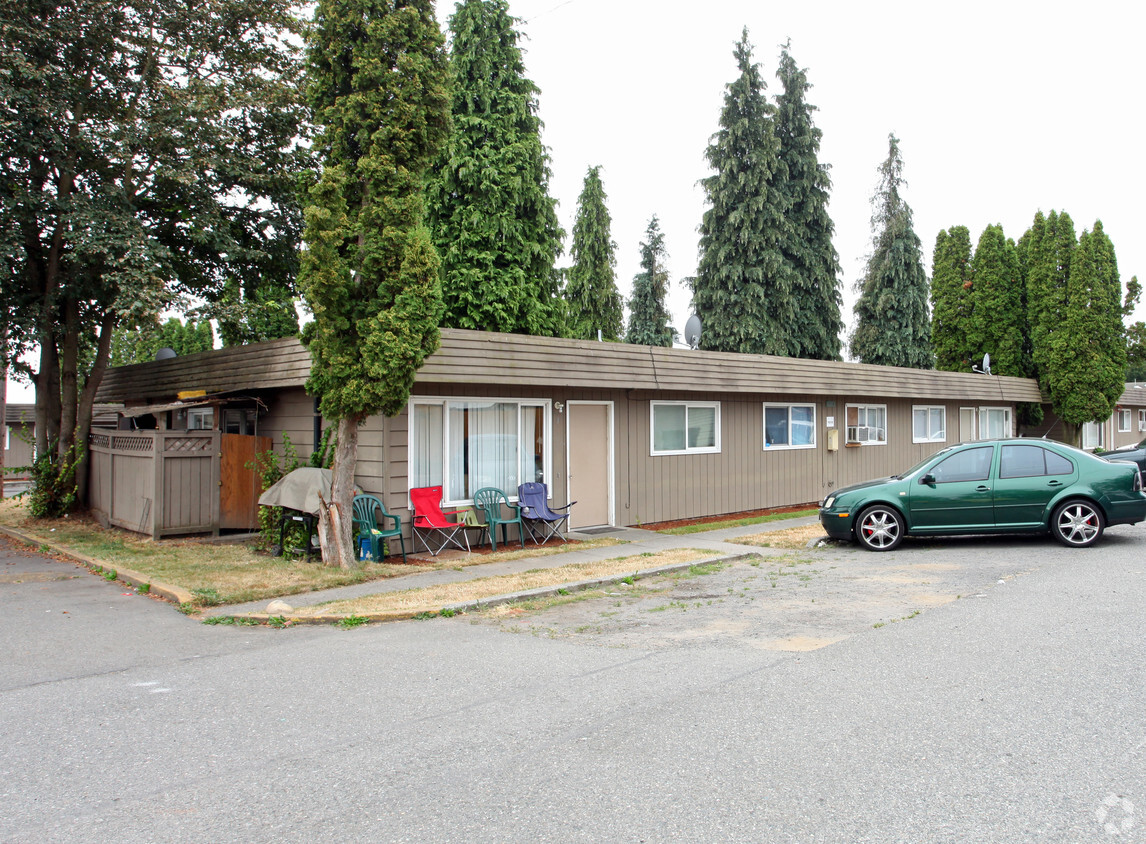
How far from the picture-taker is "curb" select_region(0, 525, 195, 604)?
880 cm

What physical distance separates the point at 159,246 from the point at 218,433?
3.89 metres

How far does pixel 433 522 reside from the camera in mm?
11344

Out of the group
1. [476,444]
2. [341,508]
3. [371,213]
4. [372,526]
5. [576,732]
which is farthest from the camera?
[476,444]

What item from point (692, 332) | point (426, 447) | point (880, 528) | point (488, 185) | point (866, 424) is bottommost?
point (880, 528)

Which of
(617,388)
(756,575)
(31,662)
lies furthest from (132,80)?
(756,575)

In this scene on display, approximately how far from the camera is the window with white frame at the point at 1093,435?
97.8 ft

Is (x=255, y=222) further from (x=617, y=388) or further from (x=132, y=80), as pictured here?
(x=617, y=388)

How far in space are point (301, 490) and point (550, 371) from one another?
4022 millimetres

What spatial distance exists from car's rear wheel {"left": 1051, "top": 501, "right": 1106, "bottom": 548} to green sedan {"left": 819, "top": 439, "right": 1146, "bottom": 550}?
0.01 meters

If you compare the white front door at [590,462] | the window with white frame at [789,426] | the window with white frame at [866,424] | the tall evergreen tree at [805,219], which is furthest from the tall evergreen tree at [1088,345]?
the white front door at [590,462]

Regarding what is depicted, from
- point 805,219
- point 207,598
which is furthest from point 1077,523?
point 805,219

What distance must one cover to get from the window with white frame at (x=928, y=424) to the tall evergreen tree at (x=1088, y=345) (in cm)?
727

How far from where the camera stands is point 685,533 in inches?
544

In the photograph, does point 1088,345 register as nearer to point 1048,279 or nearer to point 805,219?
point 1048,279
